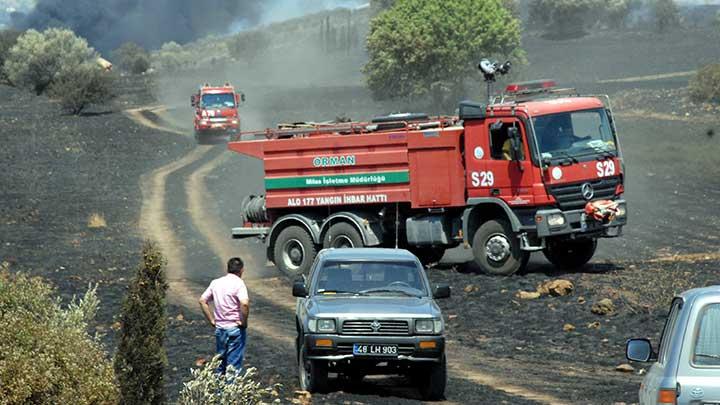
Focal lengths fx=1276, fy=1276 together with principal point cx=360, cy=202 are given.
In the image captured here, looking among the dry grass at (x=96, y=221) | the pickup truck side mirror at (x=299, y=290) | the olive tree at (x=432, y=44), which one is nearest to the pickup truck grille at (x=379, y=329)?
the pickup truck side mirror at (x=299, y=290)

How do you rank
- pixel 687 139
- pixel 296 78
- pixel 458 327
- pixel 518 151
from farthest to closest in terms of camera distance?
pixel 296 78 → pixel 687 139 → pixel 518 151 → pixel 458 327

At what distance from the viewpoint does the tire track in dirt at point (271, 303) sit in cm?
1603

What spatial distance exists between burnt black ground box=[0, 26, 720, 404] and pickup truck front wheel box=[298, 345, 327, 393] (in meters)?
0.22

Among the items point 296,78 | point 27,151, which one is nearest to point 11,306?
point 27,151

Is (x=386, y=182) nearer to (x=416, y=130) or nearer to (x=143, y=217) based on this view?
(x=416, y=130)

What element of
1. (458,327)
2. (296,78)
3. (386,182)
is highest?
(296,78)

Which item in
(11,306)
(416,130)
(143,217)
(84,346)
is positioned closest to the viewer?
(84,346)

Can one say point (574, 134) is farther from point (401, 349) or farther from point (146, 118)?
point (146, 118)

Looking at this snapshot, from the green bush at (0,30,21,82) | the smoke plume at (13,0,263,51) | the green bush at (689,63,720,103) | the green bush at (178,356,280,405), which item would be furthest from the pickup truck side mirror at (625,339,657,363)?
the smoke plume at (13,0,263,51)

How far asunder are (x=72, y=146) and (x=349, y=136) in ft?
109

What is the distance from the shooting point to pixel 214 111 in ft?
198

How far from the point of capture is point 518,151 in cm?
2356

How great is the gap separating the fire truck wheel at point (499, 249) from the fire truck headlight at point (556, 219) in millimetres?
991

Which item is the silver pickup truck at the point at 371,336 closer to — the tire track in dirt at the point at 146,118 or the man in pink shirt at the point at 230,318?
the man in pink shirt at the point at 230,318
